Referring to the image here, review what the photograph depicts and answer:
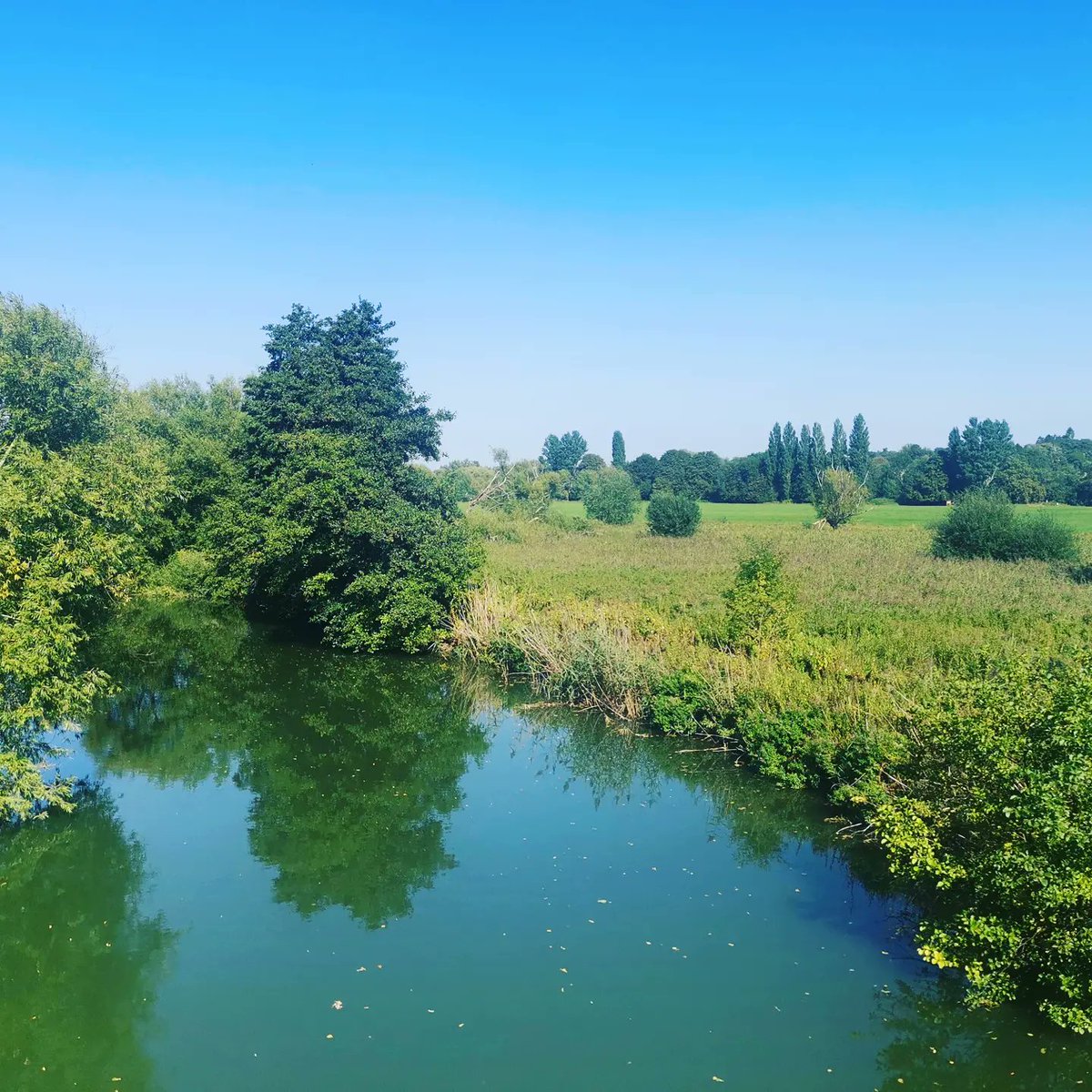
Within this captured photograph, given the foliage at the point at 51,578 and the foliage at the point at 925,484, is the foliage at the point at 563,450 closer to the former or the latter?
the foliage at the point at 925,484

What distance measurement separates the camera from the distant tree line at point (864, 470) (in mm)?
88125

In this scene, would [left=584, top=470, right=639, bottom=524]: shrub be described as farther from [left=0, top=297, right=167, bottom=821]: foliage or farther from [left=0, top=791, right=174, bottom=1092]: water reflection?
[left=0, top=791, right=174, bottom=1092]: water reflection

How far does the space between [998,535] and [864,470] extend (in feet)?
218

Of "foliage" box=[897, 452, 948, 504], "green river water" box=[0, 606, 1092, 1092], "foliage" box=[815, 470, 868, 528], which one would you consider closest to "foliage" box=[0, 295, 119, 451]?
"green river water" box=[0, 606, 1092, 1092]

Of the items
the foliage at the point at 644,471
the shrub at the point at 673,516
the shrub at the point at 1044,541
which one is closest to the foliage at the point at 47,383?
the shrub at the point at 673,516

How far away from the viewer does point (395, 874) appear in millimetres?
15477

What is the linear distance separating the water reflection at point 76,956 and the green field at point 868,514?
5679 cm

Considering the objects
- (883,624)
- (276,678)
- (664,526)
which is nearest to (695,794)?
(883,624)

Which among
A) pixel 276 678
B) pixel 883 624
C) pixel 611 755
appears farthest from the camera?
pixel 276 678

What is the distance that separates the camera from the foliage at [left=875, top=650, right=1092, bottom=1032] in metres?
9.76

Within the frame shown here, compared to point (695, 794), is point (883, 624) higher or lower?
higher

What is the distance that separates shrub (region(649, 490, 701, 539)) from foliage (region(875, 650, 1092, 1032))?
146 ft

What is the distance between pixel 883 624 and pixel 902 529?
37696mm

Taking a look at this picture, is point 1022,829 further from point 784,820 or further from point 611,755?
point 611,755
